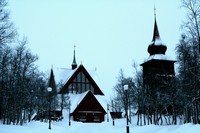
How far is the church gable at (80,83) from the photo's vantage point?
5891cm

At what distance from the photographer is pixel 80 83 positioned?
197ft

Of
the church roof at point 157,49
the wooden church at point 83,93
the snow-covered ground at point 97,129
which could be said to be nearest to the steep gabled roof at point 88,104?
the wooden church at point 83,93

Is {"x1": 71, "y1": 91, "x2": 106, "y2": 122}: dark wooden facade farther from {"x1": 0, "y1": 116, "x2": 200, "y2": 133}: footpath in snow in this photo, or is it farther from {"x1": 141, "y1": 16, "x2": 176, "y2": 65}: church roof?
{"x1": 0, "y1": 116, "x2": 200, "y2": 133}: footpath in snow

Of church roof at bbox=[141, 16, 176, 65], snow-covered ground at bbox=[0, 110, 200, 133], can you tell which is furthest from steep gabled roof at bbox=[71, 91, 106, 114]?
snow-covered ground at bbox=[0, 110, 200, 133]

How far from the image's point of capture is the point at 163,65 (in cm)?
5044

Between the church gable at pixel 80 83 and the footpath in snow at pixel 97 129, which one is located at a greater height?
the church gable at pixel 80 83

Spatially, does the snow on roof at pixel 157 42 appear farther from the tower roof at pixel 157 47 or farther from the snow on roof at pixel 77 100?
the snow on roof at pixel 77 100

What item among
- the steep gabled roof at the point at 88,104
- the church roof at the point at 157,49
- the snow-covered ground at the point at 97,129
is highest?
the church roof at the point at 157,49

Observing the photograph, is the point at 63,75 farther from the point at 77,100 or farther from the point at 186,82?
the point at 186,82

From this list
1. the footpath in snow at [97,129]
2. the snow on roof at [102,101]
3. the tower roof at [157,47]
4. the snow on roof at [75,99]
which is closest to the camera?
the footpath in snow at [97,129]

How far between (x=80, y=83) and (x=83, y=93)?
6309mm

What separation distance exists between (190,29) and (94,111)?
34.8m

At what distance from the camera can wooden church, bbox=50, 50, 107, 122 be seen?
51.6m

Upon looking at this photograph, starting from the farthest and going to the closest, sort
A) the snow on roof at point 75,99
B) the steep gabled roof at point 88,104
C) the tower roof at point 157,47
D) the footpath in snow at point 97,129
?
the tower roof at point 157,47, the snow on roof at point 75,99, the steep gabled roof at point 88,104, the footpath in snow at point 97,129
